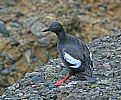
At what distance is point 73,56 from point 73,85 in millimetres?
479

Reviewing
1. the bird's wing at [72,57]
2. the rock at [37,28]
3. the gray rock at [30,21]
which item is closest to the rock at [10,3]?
the gray rock at [30,21]

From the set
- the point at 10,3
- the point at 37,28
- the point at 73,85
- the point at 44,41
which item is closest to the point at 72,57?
the point at 73,85

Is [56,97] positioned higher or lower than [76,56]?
lower

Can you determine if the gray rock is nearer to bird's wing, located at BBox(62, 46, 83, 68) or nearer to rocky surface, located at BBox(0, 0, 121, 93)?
rocky surface, located at BBox(0, 0, 121, 93)

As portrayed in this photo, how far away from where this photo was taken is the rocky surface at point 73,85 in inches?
335

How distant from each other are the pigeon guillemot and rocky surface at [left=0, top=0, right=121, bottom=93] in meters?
4.23

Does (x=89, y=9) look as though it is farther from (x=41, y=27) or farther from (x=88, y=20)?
(x=41, y=27)

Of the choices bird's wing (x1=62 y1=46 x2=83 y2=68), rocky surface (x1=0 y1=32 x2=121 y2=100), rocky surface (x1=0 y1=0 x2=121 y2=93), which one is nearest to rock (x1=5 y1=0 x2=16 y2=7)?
rocky surface (x1=0 y1=0 x2=121 y2=93)

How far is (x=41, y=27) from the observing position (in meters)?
14.4

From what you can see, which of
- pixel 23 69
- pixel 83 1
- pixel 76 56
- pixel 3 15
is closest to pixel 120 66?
pixel 76 56

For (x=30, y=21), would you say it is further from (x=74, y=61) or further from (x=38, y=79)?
(x=74, y=61)

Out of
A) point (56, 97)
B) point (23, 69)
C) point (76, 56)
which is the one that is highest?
point (76, 56)

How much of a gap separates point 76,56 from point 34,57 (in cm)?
521

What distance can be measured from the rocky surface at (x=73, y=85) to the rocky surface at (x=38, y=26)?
11.4 ft
